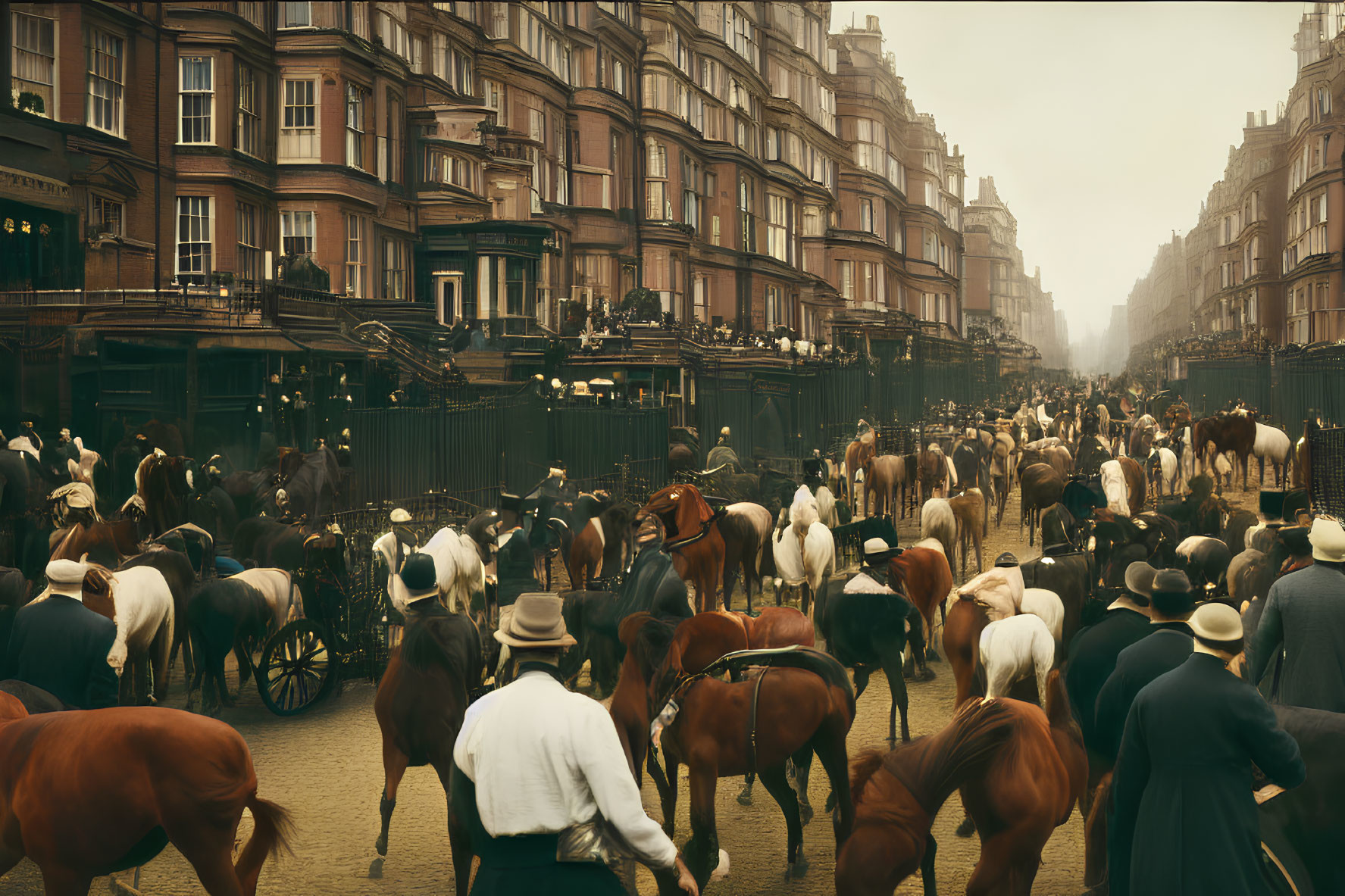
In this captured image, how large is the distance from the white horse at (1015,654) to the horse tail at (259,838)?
4.88 m

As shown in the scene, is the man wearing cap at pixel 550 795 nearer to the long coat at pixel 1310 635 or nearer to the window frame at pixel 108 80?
the long coat at pixel 1310 635

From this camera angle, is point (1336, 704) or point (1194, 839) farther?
point (1336, 704)

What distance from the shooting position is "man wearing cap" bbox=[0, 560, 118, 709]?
7.41 meters

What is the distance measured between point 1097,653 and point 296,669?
7.72 meters

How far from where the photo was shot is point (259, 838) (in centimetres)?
611

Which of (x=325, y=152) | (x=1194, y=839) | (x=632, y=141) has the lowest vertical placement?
(x=1194, y=839)

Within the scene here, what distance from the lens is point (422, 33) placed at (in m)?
30.8

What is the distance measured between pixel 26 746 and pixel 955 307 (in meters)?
74.0

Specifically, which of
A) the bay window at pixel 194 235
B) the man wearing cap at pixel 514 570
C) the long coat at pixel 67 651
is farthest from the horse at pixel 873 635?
the bay window at pixel 194 235

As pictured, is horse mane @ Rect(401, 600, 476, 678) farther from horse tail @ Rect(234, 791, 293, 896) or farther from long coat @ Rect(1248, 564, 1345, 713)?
long coat @ Rect(1248, 564, 1345, 713)

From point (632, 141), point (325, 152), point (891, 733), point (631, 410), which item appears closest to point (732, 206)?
point (632, 141)

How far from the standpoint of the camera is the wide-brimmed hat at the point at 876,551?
34.2 ft

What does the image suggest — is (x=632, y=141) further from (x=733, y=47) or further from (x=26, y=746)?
(x=26, y=746)

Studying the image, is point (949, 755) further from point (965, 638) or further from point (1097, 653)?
point (965, 638)
